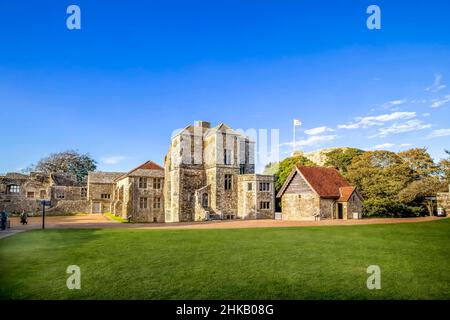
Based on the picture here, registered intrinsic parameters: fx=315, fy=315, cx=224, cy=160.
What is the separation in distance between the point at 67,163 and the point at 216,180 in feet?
145

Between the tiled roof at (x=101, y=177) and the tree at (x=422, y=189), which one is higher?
the tiled roof at (x=101, y=177)

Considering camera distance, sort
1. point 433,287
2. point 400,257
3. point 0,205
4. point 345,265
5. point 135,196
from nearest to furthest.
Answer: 1. point 433,287
2. point 345,265
3. point 400,257
4. point 135,196
5. point 0,205

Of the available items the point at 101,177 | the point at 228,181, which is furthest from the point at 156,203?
the point at 101,177

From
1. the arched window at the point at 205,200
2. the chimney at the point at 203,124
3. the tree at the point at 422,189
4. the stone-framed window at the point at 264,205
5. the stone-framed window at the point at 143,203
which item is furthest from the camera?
the stone-framed window at the point at 143,203

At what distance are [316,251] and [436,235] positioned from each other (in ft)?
29.3

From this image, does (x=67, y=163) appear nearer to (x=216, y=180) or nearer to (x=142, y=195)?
(x=142, y=195)

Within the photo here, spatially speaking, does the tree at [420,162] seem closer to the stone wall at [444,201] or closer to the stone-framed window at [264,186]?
the stone wall at [444,201]

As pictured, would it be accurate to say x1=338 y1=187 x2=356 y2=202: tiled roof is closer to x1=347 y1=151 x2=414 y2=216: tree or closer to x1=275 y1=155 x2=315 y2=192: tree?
x1=347 y1=151 x2=414 y2=216: tree

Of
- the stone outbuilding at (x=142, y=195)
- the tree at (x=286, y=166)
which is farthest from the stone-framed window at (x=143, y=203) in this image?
the tree at (x=286, y=166)

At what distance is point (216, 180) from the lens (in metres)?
39.4

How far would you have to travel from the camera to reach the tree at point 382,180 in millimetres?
36125

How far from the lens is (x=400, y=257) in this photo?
12.2 m
